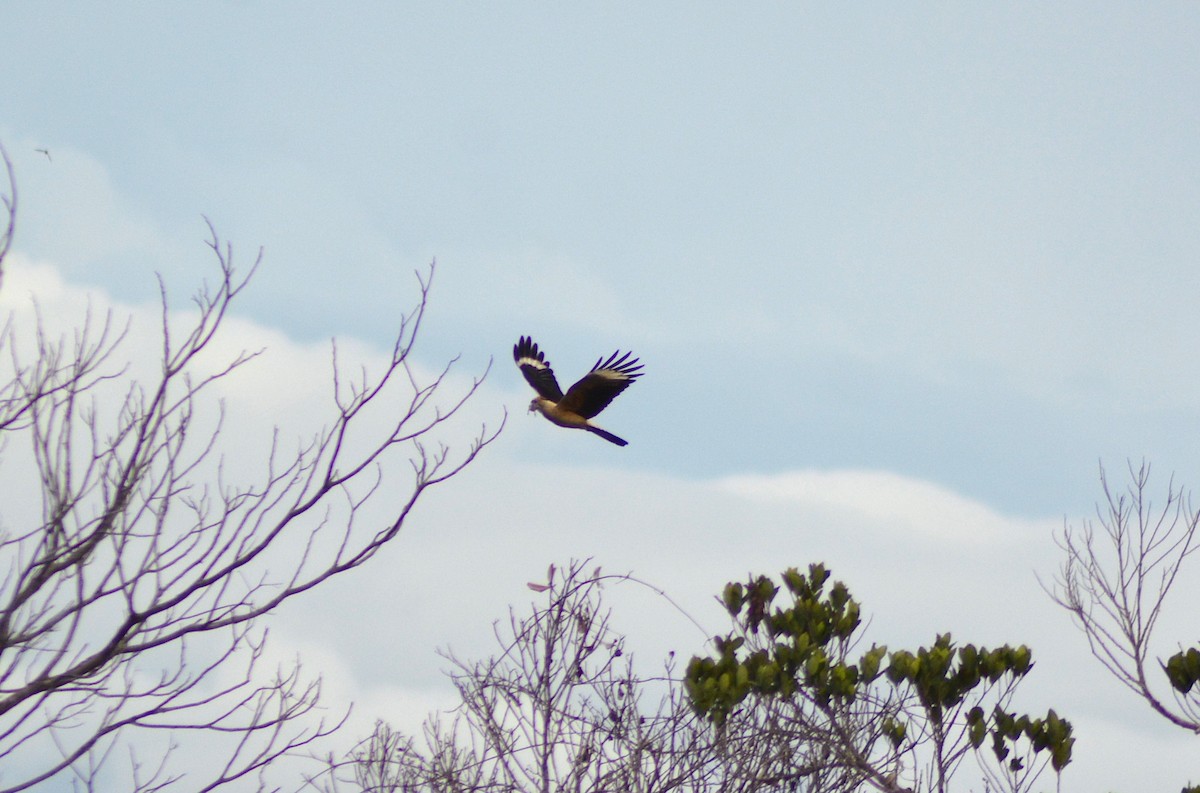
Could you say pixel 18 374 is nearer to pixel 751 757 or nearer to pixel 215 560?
pixel 215 560

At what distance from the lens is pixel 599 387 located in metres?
9.22

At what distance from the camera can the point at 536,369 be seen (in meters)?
10.9

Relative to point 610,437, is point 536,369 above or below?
above

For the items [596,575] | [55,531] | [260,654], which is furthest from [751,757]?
[55,531]

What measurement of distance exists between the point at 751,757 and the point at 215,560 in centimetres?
344

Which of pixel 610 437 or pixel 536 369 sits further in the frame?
pixel 536 369

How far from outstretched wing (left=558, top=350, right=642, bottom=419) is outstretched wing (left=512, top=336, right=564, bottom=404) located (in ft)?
1.97

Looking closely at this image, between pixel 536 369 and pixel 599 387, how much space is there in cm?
174

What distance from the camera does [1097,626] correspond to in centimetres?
921

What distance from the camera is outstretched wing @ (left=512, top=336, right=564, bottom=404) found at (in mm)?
10330

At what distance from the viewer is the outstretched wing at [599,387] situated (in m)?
9.18

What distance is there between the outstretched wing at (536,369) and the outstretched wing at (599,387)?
60 centimetres

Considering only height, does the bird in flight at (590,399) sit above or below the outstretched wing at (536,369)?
below

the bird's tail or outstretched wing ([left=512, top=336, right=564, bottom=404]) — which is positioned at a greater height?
outstretched wing ([left=512, top=336, right=564, bottom=404])
